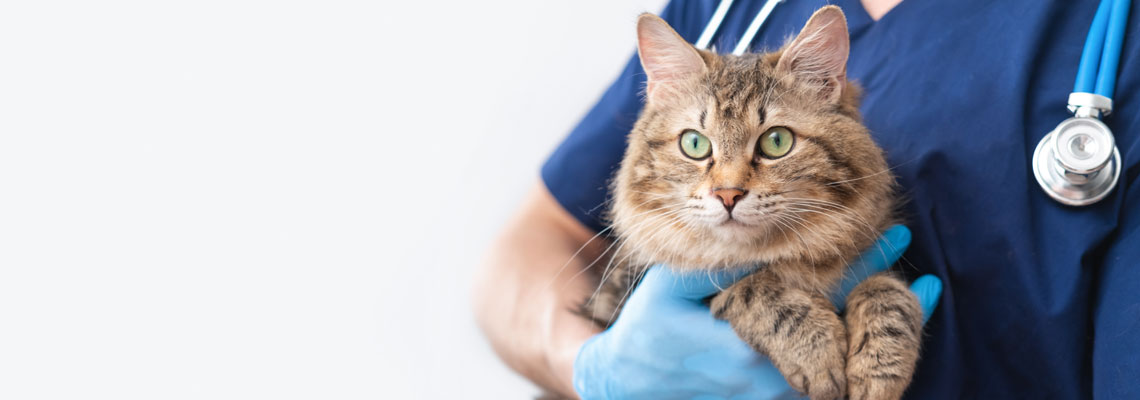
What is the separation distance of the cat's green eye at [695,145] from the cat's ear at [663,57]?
0.11 meters

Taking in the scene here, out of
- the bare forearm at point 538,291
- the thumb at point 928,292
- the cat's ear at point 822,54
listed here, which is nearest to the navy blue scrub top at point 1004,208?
the thumb at point 928,292

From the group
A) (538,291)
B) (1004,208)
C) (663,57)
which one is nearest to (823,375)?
(1004,208)

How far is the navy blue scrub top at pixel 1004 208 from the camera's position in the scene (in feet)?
3.00

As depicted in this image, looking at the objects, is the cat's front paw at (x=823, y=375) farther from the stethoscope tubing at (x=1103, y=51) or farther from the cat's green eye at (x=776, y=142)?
the stethoscope tubing at (x=1103, y=51)

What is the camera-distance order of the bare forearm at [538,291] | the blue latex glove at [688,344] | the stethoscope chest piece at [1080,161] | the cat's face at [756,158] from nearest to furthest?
1. the stethoscope chest piece at [1080,161]
2. the cat's face at [756,158]
3. the blue latex glove at [688,344]
4. the bare forearm at [538,291]

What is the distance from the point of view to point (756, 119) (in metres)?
1.01

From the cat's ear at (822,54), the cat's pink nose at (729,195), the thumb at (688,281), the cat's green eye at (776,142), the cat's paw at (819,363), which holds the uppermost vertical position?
the cat's ear at (822,54)

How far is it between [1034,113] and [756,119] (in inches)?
15.3

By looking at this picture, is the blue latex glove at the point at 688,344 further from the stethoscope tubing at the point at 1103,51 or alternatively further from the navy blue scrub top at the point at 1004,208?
the stethoscope tubing at the point at 1103,51

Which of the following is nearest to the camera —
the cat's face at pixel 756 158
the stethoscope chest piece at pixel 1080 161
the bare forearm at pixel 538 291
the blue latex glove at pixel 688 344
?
the stethoscope chest piece at pixel 1080 161

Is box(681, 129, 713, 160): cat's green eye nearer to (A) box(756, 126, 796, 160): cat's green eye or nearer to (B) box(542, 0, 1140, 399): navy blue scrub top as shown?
(A) box(756, 126, 796, 160): cat's green eye

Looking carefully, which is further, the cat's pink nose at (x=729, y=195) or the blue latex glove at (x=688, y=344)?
the blue latex glove at (x=688, y=344)

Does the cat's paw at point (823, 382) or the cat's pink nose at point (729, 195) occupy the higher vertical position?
the cat's pink nose at point (729, 195)

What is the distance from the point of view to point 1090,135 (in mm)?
870
